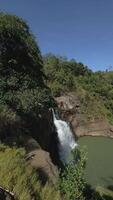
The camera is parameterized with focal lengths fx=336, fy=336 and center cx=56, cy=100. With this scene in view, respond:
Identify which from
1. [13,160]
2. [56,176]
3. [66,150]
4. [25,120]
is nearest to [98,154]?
[66,150]

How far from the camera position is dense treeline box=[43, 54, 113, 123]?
48.8 meters

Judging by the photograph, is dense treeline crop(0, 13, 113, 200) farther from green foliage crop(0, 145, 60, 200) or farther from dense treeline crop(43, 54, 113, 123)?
dense treeline crop(43, 54, 113, 123)

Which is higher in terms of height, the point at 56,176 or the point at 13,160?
the point at 13,160

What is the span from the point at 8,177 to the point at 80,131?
1396 inches

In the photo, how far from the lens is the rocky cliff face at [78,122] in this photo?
44.2m

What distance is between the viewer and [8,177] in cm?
930

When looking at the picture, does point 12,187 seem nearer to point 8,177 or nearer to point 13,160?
point 8,177

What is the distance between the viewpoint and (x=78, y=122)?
4588cm

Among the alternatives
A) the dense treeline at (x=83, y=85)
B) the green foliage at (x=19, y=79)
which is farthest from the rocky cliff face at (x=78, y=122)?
the green foliage at (x=19, y=79)

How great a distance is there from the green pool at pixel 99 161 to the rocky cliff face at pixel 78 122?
164 cm

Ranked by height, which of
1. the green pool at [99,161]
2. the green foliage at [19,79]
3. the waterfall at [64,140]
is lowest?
the green pool at [99,161]

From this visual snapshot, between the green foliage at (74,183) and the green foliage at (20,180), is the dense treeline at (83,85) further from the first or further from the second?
the green foliage at (20,180)

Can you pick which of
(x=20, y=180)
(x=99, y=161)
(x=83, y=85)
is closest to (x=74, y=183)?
(x=20, y=180)

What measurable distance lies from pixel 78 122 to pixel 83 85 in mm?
10442
